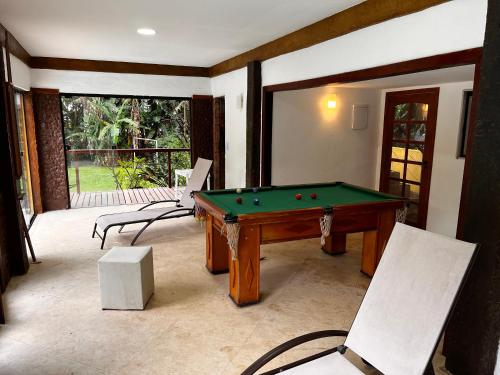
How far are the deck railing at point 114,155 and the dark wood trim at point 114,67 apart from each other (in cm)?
179

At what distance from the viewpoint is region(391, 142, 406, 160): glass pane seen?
581cm

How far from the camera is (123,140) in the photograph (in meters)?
10.0

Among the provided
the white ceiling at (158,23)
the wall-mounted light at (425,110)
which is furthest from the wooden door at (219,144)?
the wall-mounted light at (425,110)

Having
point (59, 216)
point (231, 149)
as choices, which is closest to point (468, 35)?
point (231, 149)

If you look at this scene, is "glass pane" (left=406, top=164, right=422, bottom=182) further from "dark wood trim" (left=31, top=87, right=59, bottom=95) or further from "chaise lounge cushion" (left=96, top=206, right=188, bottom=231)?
"dark wood trim" (left=31, top=87, right=59, bottom=95)

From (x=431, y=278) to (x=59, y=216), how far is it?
5710 mm

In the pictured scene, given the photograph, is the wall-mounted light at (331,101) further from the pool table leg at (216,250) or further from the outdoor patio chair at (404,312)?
the outdoor patio chair at (404,312)

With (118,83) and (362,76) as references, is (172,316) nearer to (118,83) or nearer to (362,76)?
(362,76)

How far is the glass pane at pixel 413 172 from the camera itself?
547 centimetres

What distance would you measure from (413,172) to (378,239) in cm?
249

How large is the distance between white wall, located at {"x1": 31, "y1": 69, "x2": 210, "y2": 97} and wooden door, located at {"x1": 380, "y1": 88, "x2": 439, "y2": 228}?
346 centimetres

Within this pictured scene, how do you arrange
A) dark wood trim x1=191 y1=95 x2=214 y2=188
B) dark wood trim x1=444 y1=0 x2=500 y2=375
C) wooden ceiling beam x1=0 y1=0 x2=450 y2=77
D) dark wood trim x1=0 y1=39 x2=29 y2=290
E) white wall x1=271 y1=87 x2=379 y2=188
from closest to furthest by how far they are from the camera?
1. dark wood trim x1=444 y1=0 x2=500 y2=375
2. wooden ceiling beam x1=0 y1=0 x2=450 y2=77
3. dark wood trim x1=0 y1=39 x2=29 y2=290
4. white wall x1=271 y1=87 x2=379 y2=188
5. dark wood trim x1=191 y1=95 x2=214 y2=188

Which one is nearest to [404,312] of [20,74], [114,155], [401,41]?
[401,41]

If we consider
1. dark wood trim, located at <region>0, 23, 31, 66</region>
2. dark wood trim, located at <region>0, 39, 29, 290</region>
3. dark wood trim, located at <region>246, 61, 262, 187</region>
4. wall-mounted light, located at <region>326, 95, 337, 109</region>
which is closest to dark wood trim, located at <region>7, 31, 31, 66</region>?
dark wood trim, located at <region>0, 23, 31, 66</region>
